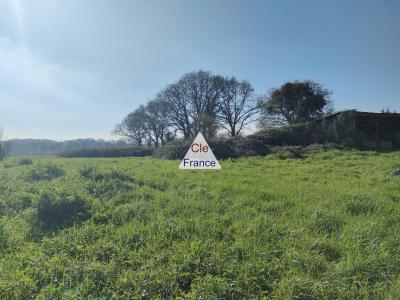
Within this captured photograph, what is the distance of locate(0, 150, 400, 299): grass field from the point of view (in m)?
2.97

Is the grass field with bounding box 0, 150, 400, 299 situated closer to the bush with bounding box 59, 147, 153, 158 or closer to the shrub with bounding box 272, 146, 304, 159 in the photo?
the shrub with bounding box 272, 146, 304, 159

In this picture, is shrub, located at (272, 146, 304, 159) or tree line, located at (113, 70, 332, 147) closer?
shrub, located at (272, 146, 304, 159)

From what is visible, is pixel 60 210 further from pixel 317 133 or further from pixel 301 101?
pixel 301 101

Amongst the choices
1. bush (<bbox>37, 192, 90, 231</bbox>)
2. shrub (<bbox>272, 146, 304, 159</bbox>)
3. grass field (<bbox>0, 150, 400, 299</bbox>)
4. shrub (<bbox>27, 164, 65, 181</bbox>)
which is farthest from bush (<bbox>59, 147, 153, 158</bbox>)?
bush (<bbox>37, 192, 90, 231</bbox>)

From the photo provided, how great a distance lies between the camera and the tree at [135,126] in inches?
1785

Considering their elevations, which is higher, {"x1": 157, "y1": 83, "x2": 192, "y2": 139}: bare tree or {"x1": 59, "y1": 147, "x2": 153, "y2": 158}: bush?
{"x1": 157, "y1": 83, "x2": 192, "y2": 139}: bare tree

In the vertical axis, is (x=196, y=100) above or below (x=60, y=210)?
Answer: above

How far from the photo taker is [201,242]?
3922mm

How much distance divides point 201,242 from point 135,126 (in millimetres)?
44611

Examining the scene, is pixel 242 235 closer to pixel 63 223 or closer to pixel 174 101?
pixel 63 223

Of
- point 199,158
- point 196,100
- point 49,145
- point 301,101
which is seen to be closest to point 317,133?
point 199,158

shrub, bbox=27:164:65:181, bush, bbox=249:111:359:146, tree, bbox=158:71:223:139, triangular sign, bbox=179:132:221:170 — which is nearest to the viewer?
shrub, bbox=27:164:65:181

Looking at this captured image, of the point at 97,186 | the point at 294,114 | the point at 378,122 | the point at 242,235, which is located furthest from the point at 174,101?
the point at 242,235

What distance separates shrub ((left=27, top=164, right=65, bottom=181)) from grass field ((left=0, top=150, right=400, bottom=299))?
2.18 meters
